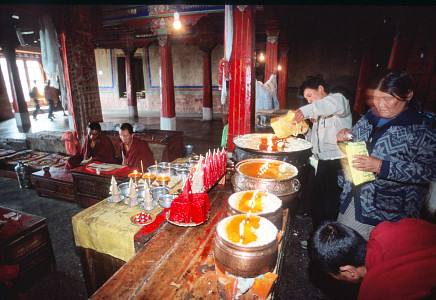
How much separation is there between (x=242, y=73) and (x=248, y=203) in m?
3.62

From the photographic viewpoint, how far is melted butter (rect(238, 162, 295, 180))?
2055 millimetres

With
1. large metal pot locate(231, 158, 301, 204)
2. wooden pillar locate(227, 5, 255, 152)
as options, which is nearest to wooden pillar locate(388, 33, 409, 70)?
wooden pillar locate(227, 5, 255, 152)

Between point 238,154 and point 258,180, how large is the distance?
85 cm

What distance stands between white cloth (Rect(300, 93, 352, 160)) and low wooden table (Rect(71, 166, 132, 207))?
3.11 m

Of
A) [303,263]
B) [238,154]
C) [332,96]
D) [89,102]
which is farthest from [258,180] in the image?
[89,102]

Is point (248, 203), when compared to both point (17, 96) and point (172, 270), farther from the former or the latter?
point (17, 96)

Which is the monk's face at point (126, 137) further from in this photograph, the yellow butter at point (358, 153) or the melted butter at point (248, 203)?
the yellow butter at point (358, 153)

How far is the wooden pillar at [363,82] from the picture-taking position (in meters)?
12.8

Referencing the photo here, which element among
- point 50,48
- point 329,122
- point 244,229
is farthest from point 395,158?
point 50,48

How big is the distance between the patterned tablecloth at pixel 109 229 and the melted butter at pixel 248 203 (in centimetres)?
112

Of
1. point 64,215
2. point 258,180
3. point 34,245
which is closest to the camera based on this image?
point 258,180

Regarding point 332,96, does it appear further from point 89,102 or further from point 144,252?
point 89,102

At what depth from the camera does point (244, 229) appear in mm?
1328

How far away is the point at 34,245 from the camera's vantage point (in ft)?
9.37
